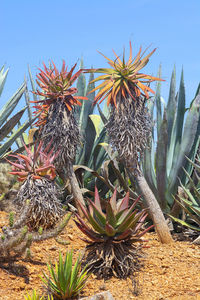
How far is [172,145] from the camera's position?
7160 mm

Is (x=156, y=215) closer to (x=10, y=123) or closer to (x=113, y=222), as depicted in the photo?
(x=113, y=222)

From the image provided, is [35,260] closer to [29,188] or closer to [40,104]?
[29,188]

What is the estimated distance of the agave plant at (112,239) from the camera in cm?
489

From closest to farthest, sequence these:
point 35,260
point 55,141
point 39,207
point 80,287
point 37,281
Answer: point 80,287
point 37,281
point 35,260
point 39,207
point 55,141

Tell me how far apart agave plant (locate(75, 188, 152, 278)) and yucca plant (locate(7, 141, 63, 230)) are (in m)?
0.98

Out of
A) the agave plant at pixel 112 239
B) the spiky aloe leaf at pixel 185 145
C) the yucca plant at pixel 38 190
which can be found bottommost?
the agave plant at pixel 112 239

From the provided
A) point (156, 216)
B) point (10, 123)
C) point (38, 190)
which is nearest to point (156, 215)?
point (156, 216)

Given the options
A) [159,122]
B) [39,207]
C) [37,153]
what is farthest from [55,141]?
[159,122]

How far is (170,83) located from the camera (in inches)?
279

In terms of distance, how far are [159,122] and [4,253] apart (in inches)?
134

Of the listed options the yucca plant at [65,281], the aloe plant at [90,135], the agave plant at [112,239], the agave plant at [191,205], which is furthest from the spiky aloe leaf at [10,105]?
the yucca plant at [65,281]

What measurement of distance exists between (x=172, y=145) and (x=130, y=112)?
4.73 ft

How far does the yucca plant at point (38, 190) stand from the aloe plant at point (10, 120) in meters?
0.85

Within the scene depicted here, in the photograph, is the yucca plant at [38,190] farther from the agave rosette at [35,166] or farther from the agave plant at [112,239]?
the agave plant at [112,239]
